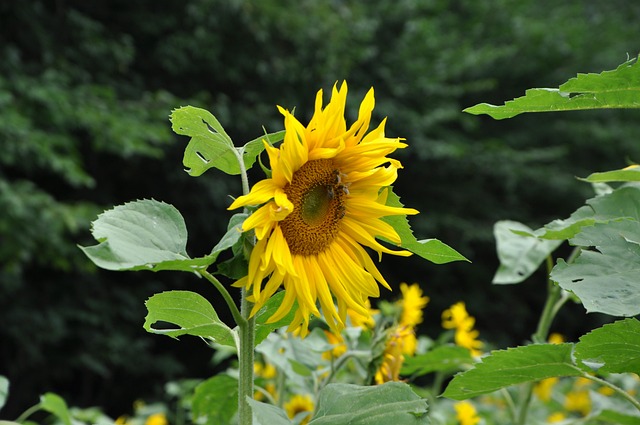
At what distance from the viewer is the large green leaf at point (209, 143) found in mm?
597

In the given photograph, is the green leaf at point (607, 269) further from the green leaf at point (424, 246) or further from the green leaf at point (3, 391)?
the green leaf at point (3, 391)

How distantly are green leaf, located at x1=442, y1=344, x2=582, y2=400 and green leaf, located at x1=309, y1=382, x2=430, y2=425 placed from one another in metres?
0.06

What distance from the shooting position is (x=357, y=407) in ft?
1.86

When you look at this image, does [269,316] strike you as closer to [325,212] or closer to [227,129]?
[325,212]

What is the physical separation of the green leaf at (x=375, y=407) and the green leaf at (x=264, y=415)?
26 mm

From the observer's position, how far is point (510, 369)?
Result: 62 cm

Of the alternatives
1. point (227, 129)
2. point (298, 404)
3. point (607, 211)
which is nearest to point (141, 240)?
point (607, 211)

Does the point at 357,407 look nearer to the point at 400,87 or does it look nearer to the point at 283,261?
the point at 283,261

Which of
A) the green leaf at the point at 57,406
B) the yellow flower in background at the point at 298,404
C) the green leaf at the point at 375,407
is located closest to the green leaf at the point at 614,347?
the green leaf at the point at 375,407

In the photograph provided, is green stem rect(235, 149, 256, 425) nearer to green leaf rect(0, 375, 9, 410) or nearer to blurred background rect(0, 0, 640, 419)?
green leaf rect(0, 375, 9, 410)

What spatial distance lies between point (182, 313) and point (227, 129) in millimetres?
5887

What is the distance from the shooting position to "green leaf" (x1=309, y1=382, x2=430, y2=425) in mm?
545

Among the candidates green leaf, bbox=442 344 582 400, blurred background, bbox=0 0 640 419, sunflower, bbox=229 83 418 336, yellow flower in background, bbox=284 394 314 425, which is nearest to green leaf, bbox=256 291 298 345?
sunflower, bbox=229 83 418 336

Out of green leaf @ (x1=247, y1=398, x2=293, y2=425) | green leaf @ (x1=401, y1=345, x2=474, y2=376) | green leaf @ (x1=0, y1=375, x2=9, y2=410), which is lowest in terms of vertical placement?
green leaf @ (x1=401, y1=345, x2=474, y2=376)
